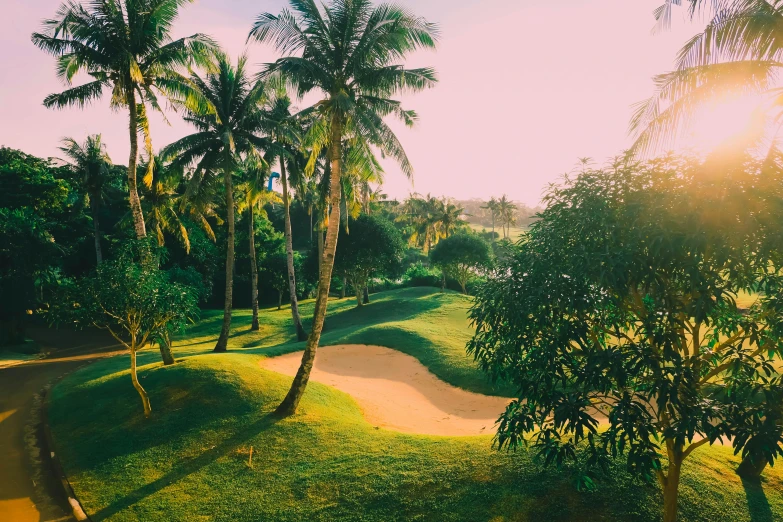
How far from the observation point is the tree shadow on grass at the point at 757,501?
29.9 ft

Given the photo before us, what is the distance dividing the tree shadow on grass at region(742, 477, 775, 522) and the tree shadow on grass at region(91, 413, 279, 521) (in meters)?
12.3

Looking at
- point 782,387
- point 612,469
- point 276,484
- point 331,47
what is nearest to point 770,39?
point 782,387

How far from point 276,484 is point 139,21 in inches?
747

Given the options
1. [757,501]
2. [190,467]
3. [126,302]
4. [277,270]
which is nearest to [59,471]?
[190,467]

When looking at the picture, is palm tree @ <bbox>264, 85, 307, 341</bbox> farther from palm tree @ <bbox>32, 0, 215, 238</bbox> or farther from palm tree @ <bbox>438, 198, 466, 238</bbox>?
palm tree @ <bbox>438, 198, 466, 238</bbox>

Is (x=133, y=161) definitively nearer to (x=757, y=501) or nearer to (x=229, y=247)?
(x=229, y=247)

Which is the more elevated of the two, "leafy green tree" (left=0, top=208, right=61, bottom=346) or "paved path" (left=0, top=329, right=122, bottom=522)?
"leafy green tree" (left=0, top=208, right=61, bottom=346)

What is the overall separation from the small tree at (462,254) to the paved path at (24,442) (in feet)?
104

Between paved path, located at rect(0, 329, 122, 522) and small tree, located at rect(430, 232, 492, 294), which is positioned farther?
small tree, located at rect(430, 232, 492, 294)

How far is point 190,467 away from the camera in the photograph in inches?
502

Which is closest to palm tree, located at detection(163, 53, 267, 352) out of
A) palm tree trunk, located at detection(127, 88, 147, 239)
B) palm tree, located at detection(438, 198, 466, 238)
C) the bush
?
palm tree trunk, located at detection(127, 88, 147, 239)

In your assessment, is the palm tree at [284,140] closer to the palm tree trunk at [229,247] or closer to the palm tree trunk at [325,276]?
the palm tree trunk at [229,247]

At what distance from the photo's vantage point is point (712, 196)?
21.7 feet

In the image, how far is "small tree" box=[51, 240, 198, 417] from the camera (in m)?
14.6
